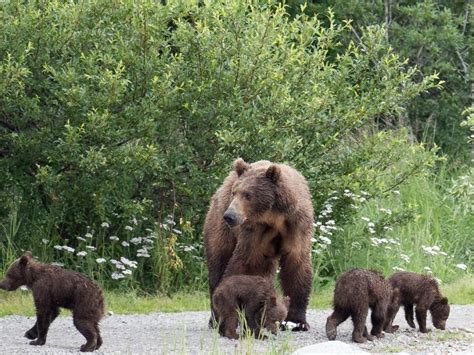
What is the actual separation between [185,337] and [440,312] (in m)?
2.67

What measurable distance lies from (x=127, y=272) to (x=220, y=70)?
2.56 metres

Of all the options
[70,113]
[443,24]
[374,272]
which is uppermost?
[443,24]

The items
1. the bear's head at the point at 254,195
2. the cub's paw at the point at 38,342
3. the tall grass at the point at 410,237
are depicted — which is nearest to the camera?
the cub's paw at the point at 38,342

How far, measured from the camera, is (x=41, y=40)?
1287cm

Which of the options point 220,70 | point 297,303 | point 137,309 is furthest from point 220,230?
point 220,70

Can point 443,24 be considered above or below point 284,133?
above

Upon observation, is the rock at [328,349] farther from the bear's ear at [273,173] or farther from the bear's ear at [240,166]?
the bear's ear at [240,166]

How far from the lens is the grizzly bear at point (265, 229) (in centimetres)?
A: 999

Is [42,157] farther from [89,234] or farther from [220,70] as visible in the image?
[220,70]


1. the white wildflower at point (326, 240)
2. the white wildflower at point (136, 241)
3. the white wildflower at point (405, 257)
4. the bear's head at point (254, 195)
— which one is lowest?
the white wildflower at point (136, 241)

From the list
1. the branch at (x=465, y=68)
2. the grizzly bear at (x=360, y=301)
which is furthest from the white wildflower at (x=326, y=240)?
the branch at (x=465, y=68)

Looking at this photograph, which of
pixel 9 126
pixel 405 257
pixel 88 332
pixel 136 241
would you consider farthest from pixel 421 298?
pixel 9 126

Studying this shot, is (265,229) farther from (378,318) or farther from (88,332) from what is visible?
(88,332)

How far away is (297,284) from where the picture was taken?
10461 mm
